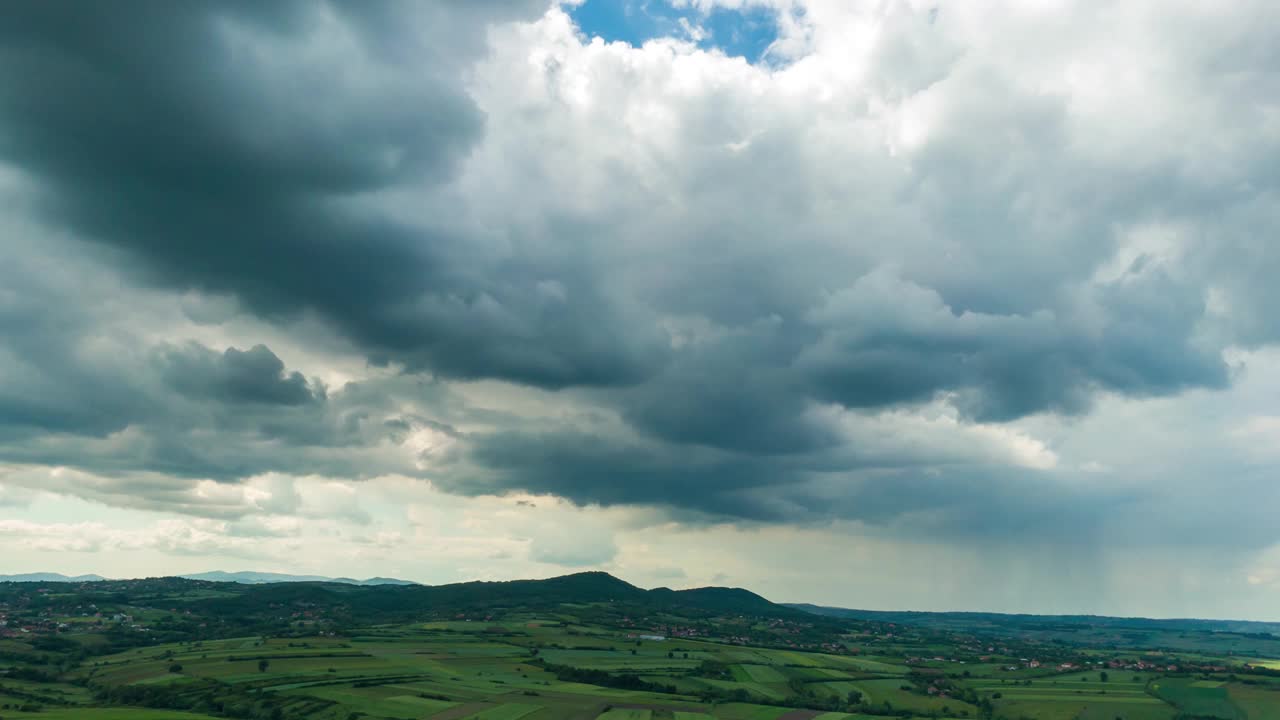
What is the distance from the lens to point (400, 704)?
158 m

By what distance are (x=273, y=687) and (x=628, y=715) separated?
83244 mm

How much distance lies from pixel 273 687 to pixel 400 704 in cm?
3762

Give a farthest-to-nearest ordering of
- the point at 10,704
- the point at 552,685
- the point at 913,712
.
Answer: the point at 552,685, the point at 913,712, the point at 10,704

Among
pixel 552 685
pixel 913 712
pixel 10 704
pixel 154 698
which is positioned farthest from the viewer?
pixel 552 685

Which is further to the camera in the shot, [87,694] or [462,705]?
[87,694]

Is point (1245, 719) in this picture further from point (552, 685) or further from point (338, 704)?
point (338, 704)

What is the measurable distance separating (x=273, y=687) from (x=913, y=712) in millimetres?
144667

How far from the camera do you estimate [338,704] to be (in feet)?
515

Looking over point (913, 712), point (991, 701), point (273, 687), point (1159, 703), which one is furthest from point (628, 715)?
point (1159, 703)

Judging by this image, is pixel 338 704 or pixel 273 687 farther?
pixel 273 687

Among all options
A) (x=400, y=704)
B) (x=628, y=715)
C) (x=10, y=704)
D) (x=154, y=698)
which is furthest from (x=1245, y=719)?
(x=10, y=704)

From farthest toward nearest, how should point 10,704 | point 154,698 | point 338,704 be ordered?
1. point 154,698
2. point 338,704
3. point 10,704

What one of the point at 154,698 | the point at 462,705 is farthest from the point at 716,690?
the point at 154,698

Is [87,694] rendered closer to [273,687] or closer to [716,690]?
[273,687]
